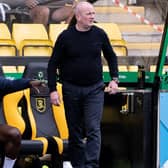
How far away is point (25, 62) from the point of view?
7301mm

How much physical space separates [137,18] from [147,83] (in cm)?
109

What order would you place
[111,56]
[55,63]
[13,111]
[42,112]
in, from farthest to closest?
[42,112], [13,111], [111,56], [55,63]

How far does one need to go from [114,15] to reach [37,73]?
59.1 inches

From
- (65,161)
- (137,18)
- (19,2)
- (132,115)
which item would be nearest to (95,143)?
(65,161)

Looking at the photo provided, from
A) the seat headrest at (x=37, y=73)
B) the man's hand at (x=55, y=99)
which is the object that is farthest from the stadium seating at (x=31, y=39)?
the man's hand at (x=55, y=99)

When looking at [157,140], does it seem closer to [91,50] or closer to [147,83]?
[147,83]

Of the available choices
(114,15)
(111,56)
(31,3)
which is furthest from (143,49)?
(31,3)

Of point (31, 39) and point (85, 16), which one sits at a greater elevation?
point (85, 16)

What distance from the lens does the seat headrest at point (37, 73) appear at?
690cm

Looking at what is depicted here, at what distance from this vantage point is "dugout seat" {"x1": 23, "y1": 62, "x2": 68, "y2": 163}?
691 centimetres

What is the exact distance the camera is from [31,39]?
7.75 m

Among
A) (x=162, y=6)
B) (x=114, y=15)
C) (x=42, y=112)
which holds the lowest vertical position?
(x=42, y=112)

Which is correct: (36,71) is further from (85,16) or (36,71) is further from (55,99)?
(85,16)

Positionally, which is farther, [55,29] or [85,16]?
[55,29]
